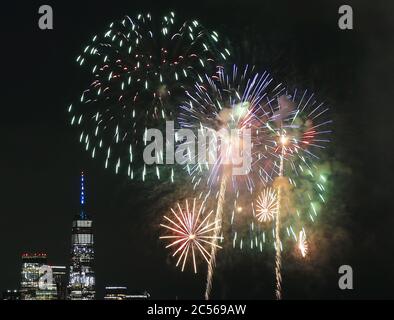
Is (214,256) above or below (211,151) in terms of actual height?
below
